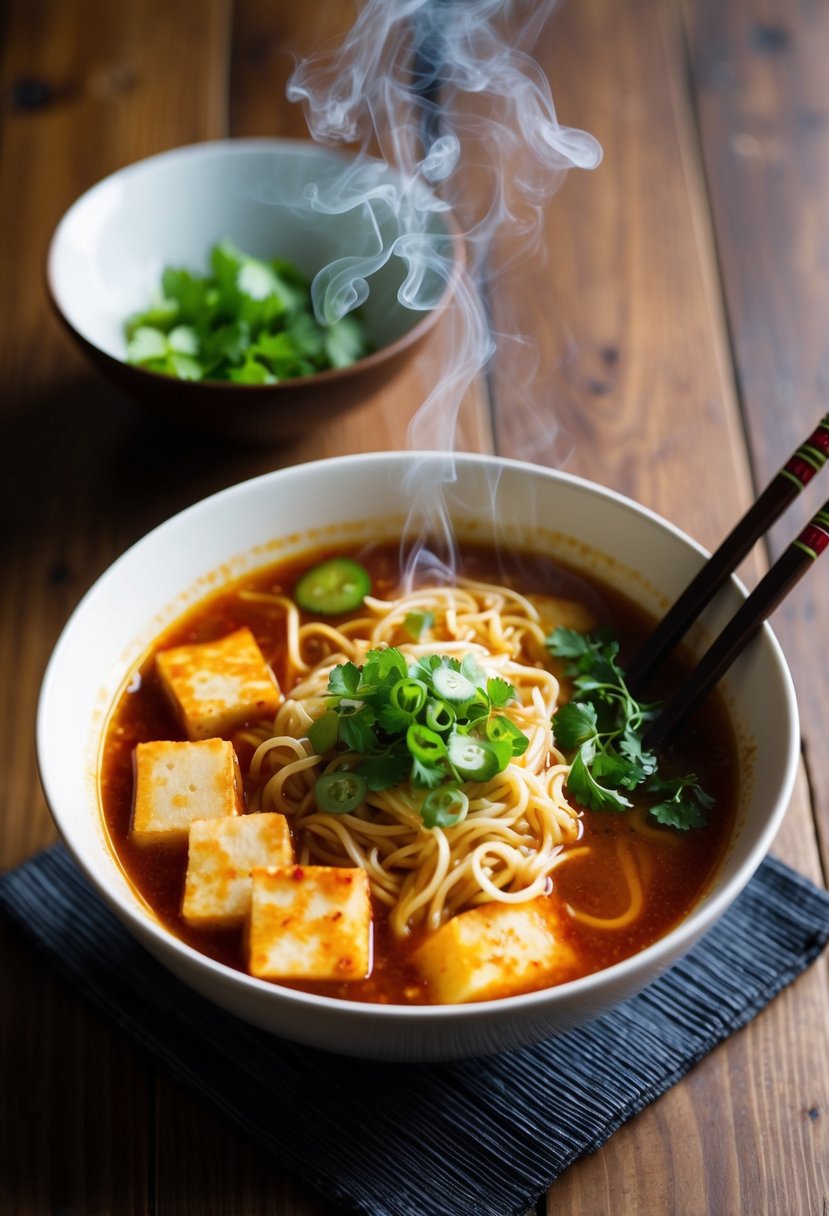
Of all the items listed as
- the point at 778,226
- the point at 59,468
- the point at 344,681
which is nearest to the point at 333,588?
the point at 344,681

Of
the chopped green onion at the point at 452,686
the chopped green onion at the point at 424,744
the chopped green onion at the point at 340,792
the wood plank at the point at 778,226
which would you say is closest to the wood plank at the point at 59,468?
the chopped green onion at the point at 340,792

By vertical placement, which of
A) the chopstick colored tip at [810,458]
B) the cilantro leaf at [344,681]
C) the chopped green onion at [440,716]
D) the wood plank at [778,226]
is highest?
the chopstick colored tip at [810,458]

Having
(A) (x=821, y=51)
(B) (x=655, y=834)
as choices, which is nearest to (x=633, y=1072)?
(B) (x=655, y=834)

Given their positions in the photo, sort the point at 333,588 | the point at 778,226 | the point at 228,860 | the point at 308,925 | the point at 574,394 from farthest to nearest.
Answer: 1. the point at 778,226
2. the point at 574,394
3. the point at 333,588
4. the point at 228,860
5. the point at 308,925

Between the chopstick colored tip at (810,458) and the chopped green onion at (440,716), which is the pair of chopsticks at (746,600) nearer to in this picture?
the chopstick colored tip at (810,458)

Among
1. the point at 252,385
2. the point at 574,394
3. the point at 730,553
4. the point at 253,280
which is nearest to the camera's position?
the point at 730,553

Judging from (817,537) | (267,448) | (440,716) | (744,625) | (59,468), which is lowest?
(59,468)

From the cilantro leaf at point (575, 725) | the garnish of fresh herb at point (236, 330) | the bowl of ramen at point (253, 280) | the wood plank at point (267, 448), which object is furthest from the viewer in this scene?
the garnish of fresh herb at point (236, 330)

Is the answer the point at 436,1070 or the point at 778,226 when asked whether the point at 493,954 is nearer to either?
the point at 436,1070
